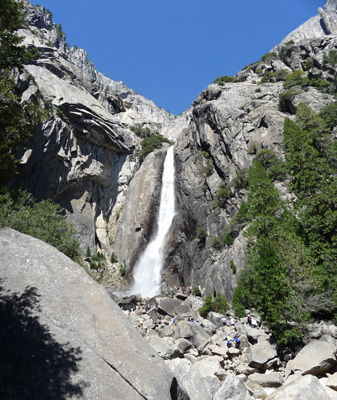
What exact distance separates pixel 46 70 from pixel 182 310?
52110 millimetres

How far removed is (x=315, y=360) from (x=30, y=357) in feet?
28.6

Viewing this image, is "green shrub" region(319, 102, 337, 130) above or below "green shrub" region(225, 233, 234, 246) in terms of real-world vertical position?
above

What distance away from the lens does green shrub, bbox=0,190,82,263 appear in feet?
85.0

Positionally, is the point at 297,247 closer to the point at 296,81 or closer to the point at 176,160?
the point at 176,160

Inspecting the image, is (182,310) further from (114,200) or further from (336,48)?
(336,48)

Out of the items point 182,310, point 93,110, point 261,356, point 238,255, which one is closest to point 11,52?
point 261,356

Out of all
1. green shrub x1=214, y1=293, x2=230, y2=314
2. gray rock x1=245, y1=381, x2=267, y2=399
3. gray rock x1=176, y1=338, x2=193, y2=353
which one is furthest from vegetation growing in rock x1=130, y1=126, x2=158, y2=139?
gray rock x1=245, y1=381, x2=267, y2=399

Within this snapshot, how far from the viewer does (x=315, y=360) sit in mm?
8992

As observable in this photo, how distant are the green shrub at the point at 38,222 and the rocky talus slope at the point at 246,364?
43.9 ft

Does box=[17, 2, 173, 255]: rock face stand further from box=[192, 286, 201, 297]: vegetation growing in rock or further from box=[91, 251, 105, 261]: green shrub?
box=[192, 286, 201, 297]: vegetation growing in rock

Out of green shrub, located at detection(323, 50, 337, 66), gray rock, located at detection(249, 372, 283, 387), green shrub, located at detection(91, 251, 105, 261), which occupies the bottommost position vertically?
gray rock, located at detection(249, 372, 283, 387)

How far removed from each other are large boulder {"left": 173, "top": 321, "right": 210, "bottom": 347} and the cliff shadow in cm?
1188

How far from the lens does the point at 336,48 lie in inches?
1994

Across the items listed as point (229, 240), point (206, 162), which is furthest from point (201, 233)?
point (206, 162)
